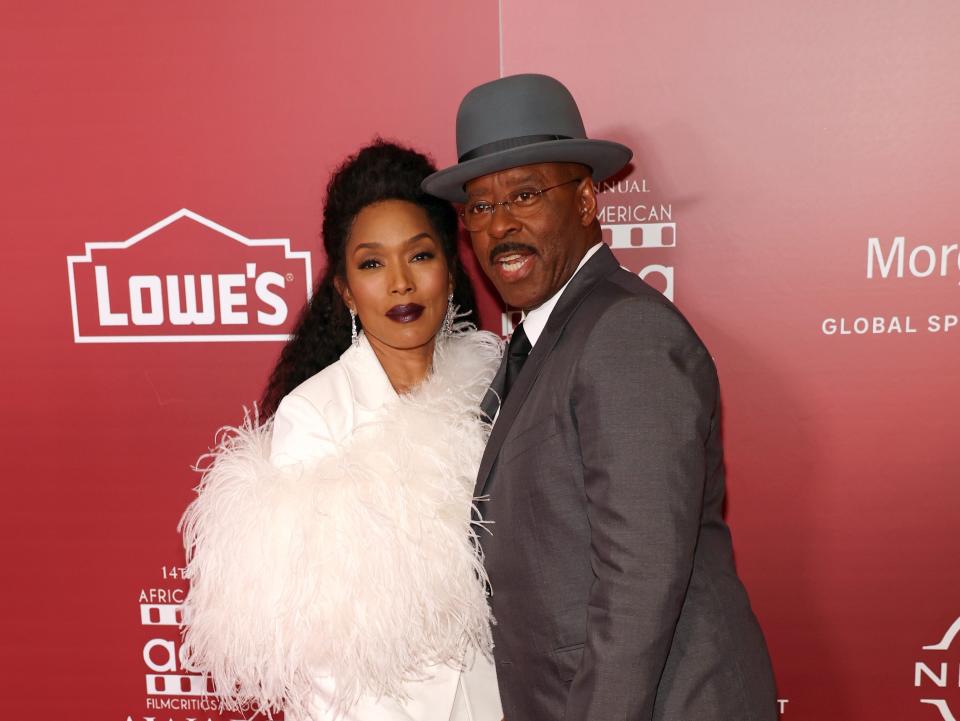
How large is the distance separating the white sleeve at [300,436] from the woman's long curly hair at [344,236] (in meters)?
0.37

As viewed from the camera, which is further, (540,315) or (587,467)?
(540,315)

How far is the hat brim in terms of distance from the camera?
4.63 ft

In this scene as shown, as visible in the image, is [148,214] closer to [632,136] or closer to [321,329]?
[321,329]

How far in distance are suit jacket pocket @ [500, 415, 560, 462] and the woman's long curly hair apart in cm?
64

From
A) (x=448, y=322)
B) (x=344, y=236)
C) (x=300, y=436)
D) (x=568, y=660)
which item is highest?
(x=344, y=236)

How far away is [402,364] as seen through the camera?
1835mm

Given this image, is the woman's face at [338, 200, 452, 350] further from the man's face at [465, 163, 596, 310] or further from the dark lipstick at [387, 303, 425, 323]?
the man's face at [465, 163, 596, 310]

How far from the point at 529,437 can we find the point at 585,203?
513 millimetres

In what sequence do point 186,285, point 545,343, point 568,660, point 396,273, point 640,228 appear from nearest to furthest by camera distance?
point 568,660
point 545,343
point 396,273
point 640,228
point 186,285

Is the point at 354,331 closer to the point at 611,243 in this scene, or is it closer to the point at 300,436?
the point at 300,436

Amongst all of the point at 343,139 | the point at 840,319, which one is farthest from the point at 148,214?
the point at 840,319

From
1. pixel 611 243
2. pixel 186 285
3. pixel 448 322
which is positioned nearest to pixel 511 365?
pixel 448 322

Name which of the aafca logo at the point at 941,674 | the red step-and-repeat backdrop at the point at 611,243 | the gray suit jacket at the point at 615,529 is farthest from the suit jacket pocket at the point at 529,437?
the aafca logo at the point at 941,674

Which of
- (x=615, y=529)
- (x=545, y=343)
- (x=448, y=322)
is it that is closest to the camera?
(x=615, y=529)
